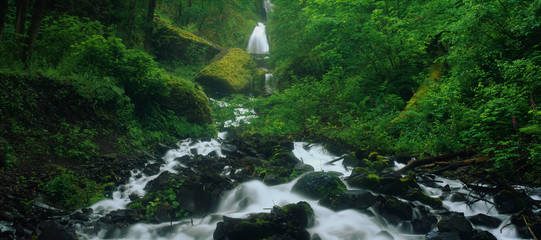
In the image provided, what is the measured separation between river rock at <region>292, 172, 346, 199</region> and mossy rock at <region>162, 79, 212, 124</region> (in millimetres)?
6533

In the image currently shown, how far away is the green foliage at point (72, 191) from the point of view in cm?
514

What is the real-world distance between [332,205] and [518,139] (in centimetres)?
344

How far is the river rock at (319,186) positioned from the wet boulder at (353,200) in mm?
321

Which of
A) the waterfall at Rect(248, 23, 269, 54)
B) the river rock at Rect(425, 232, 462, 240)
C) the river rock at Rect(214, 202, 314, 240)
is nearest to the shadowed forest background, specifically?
the river rock at Rect(425, 232, 462, 240)

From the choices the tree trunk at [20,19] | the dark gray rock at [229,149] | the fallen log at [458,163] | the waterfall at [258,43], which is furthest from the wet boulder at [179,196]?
the waterfall at [258,43]

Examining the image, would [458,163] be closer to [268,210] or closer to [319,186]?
[319,186]

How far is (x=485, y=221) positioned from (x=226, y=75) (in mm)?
15633

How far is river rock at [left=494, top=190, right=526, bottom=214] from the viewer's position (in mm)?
4707

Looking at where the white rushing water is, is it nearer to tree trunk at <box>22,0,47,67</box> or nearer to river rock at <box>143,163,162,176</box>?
river rock at <box>143,163,162,176</box>

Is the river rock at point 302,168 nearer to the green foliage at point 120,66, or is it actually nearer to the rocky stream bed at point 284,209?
the rocky stream bed at point 284,209

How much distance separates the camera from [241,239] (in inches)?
178

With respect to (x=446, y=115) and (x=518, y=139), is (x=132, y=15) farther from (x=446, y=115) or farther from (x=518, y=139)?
(x=518, y=139)

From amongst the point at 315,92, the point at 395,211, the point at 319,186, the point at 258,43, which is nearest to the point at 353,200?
the point at 395,211

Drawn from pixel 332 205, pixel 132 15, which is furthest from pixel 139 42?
pixel 332 205
